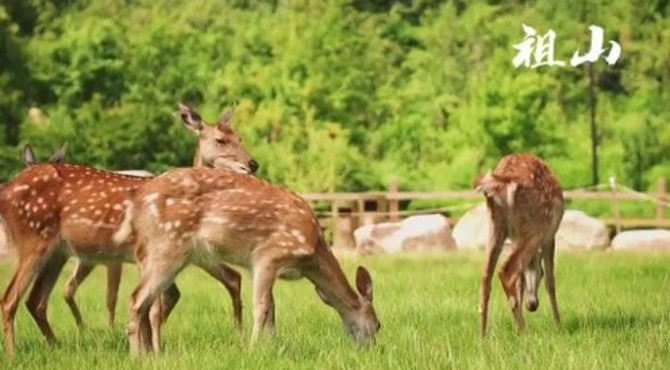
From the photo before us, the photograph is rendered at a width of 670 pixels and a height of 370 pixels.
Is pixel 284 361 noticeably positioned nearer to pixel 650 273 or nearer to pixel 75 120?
pixel 650 273

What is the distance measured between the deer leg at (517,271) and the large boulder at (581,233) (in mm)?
12545

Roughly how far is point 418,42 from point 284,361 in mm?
42486

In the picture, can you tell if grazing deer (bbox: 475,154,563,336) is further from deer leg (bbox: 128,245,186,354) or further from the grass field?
deer leg (bbox: 128,245,186,354)

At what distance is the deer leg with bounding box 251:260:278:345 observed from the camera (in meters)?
7.33

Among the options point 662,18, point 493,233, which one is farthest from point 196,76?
point 493,233

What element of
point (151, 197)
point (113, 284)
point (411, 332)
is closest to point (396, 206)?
point (113, 284)

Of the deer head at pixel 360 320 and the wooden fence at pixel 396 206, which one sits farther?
the wooden fence at pixel 396 206

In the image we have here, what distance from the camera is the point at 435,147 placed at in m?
38.0

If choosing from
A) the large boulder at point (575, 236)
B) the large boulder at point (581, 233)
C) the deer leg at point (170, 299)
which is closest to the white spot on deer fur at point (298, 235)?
the deer leg at point (170, 299)

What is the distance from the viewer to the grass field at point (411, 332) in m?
6.73

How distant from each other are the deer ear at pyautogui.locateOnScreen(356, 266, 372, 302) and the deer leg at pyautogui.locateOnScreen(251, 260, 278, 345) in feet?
1.79

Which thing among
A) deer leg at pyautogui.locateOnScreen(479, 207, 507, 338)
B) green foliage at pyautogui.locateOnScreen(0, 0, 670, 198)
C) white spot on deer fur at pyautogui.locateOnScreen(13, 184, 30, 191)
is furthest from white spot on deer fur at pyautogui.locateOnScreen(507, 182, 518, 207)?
green foliage at pyautogui.locateOnScreen(0, 0, 670, 198)

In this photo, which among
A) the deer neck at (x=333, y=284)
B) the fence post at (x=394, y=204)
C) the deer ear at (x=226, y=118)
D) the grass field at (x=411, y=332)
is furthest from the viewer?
the fence post at (x=394, y=204)

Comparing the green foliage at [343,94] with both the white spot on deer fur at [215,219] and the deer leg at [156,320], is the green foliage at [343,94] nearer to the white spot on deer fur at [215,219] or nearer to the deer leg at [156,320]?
the deer leg at [156,320]
